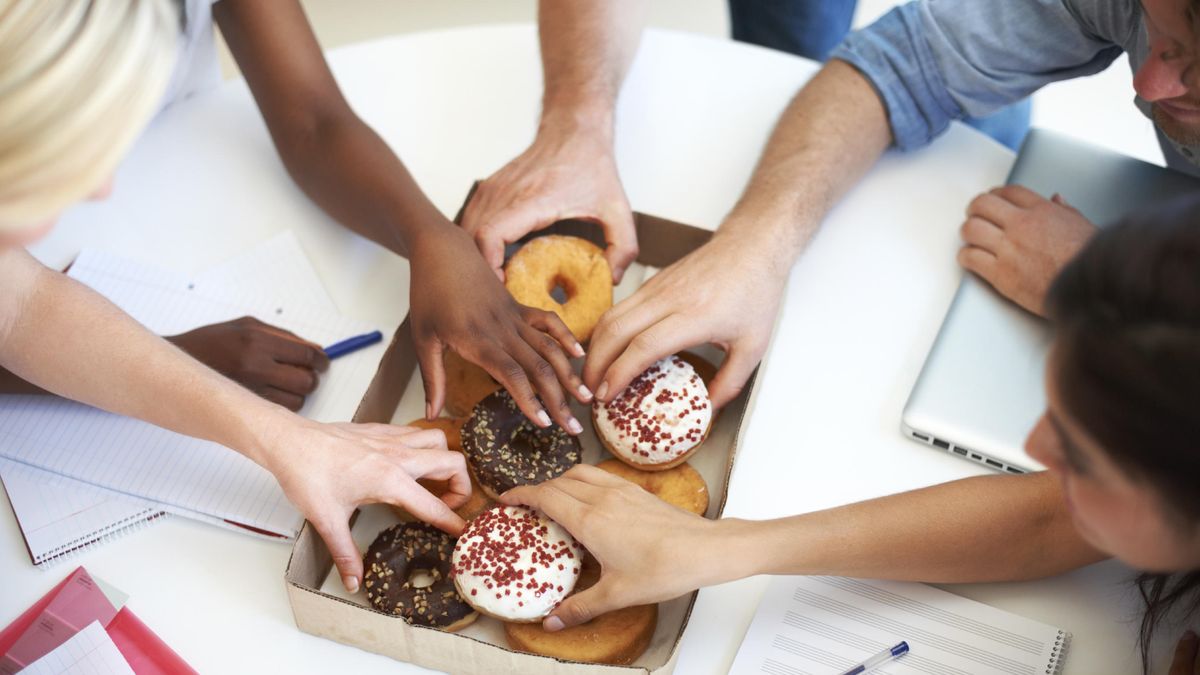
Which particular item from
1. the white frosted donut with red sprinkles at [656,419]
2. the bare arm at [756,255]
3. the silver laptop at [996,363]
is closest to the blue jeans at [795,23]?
the bare arm at [756,255]

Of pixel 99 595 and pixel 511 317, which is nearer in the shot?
pixel 99 595

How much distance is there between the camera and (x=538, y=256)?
57.6 inches

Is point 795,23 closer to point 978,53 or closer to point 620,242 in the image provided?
point 978,53

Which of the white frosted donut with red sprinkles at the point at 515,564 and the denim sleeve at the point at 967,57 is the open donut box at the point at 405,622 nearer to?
the white frosted donut with red sprinkles at the point at 515,564

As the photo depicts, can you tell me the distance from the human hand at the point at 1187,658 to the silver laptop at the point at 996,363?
25 centimetres

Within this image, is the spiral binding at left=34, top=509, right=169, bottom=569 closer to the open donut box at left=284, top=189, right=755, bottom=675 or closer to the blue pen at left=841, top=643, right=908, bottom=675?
the open donut box at left=284, top=189, right=755, bottom=675

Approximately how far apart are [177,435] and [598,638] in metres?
0.61

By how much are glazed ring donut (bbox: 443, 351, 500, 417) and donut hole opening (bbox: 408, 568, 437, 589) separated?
0.23 meters

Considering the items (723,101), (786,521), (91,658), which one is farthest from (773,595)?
(723,101)

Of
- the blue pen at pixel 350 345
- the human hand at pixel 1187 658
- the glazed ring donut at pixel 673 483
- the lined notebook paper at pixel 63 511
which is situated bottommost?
the human hand at pixel 1187 658

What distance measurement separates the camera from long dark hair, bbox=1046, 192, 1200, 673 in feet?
2.59

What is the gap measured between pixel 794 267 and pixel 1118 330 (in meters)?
0.74

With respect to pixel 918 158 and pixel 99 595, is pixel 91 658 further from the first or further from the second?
pixel 918 158

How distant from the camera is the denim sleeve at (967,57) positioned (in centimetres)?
156
